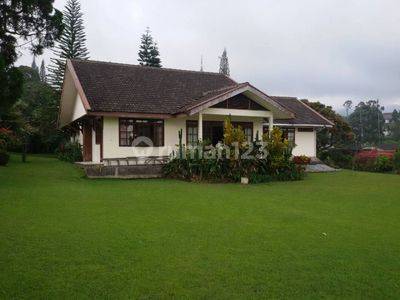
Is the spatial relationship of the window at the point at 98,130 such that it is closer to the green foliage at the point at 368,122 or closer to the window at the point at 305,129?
the window at the point at 305,129

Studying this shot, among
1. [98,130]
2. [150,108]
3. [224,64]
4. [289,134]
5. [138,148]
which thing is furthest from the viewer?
[224,64]

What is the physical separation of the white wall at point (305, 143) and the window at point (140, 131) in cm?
841

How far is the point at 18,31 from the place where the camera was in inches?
535

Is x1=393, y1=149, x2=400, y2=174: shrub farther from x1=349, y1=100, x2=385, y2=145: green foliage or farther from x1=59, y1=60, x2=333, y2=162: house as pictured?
x1=349, y1=100, x2=385, y2=145: green foliage

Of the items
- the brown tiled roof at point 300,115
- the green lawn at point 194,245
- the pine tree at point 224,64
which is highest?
the pine tree at point 224,64

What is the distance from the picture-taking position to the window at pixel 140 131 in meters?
17.4

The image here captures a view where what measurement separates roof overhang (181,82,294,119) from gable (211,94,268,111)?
15cm

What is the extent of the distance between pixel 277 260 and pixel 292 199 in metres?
5.78

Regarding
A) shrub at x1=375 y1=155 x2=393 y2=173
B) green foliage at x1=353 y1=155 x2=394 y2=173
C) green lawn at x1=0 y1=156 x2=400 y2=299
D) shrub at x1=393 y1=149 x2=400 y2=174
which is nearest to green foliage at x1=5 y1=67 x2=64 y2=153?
green lawn at x1=0 y1=156 x2=400 y2=299

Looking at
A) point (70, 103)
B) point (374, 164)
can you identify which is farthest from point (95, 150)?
point (374, 164)

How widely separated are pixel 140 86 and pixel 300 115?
9.40 meters

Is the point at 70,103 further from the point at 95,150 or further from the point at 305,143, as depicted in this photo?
the point at 305,143

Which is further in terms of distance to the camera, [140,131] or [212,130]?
[212,130]

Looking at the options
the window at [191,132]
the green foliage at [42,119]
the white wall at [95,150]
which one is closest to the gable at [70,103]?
the white wall at [95,150]
